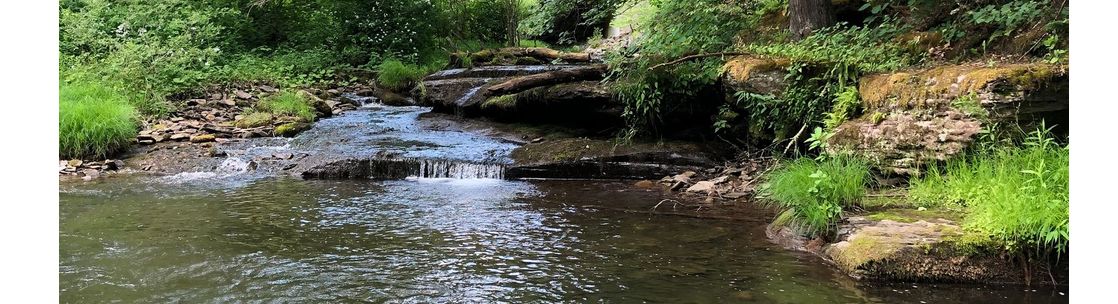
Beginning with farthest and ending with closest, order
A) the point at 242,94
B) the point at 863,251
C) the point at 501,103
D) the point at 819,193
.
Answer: the point at 242,94 → the point at 501,103 → the point at 819,193 → the point at 863,251

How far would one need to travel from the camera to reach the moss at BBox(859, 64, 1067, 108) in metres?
5.33

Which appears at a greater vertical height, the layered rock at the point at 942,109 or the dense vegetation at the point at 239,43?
the dense vegetation at the point at 239,43

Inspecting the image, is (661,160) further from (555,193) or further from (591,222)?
(591,222)

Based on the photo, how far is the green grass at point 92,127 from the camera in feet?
31.2

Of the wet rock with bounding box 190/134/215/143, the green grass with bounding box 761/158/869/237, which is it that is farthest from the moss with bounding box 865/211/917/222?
the wet rock with bounding box 190/134/215/143

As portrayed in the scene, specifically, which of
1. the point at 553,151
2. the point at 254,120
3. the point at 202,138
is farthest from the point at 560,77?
the point at 202,138

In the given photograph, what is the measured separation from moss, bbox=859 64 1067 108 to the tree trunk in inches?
75.4

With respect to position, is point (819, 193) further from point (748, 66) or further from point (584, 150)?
point (584, 150)

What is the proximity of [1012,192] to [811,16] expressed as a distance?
4.46 m

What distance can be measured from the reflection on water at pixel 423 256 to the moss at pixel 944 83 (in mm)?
1709

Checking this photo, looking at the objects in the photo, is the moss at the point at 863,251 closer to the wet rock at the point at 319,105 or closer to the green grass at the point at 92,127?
the green grass at the point at 92,127

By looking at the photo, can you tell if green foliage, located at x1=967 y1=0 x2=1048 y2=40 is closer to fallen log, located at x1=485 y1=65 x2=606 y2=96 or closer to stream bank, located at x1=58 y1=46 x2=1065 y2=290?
stream bank, located at x1=58 y1=46 x2=1065 y2=290

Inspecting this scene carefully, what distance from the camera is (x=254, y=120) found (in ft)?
39.0

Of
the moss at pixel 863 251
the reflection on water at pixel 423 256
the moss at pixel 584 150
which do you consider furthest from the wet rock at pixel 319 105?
the moss at pixel 863 251
